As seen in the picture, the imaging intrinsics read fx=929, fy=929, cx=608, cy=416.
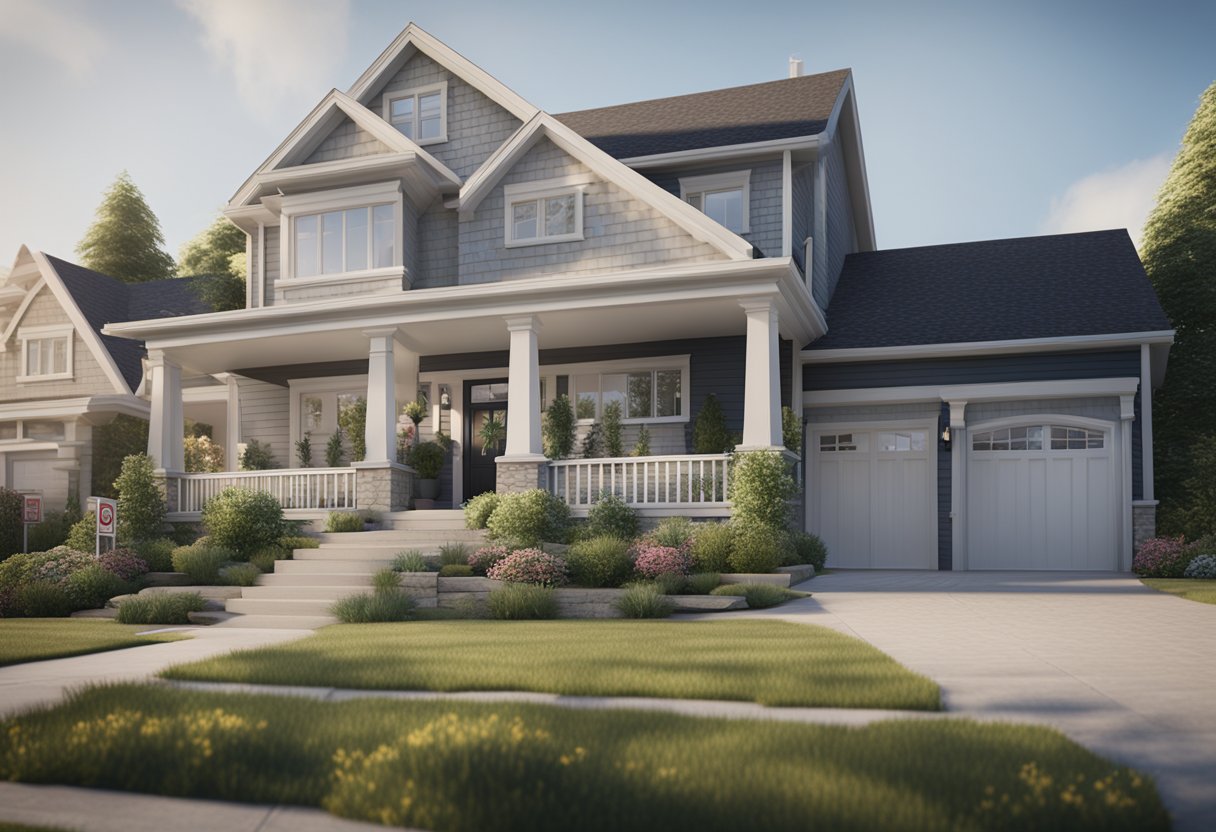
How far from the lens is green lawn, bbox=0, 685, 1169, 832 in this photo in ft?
11.5

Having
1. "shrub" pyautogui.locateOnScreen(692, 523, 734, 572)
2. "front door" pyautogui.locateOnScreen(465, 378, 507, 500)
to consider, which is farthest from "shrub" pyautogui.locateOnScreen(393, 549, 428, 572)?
"front door" pyautogui.locateOnScreen(465, 378, 507, 500)

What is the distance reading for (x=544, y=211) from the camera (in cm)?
1623

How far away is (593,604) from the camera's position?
10.8 m

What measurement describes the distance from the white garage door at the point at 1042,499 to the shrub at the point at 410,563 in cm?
999

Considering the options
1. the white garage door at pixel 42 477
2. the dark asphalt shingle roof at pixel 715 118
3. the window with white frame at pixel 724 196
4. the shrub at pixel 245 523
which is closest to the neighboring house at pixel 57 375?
the white garage door at pixel 42 477

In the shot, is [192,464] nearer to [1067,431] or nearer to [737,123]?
[737,123]

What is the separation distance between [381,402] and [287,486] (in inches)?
106

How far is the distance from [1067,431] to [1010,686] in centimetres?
1199

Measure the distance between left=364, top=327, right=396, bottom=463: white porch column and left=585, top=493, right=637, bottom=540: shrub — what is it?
384 cm

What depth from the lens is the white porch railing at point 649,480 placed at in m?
14.2

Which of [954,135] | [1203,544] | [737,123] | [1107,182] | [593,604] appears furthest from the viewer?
[1107,182]

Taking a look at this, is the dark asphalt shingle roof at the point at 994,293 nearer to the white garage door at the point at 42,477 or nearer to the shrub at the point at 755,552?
the shrub at the point at 755,552

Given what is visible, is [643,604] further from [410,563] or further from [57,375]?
[57,375]

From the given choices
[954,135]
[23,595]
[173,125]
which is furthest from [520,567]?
[954,135]
